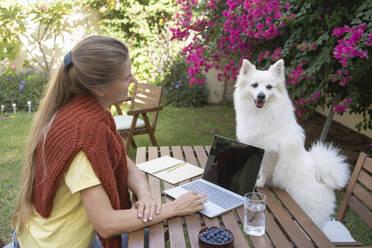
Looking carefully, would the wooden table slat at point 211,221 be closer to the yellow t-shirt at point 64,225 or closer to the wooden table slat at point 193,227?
the wooden table slat at point 193,227

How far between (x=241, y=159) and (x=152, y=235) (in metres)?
0.68

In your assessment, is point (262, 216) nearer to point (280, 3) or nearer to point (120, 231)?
point (120, 231)

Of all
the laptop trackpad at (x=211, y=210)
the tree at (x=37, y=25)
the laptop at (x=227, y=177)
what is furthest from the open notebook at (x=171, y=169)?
the tree at (x=37, y=25)

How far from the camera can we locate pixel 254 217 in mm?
1410

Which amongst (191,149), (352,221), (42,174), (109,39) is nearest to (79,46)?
(109,39)

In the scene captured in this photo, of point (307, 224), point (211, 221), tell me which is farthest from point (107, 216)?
point (307, 224)

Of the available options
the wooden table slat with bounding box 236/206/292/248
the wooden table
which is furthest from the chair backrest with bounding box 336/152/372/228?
the wooden table slat with bounding box 236/206/292/248

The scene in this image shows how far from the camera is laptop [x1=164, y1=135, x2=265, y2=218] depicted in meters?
1.64

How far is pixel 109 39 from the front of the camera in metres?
1.34

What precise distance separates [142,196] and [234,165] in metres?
0.56

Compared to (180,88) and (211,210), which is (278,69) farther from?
(180,88)

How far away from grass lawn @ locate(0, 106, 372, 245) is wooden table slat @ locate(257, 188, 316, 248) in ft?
5.33

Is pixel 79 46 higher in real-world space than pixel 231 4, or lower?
lower

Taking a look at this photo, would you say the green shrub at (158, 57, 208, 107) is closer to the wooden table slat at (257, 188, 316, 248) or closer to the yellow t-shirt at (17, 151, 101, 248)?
the wooden table slat at (257, 188, 316, 248)
